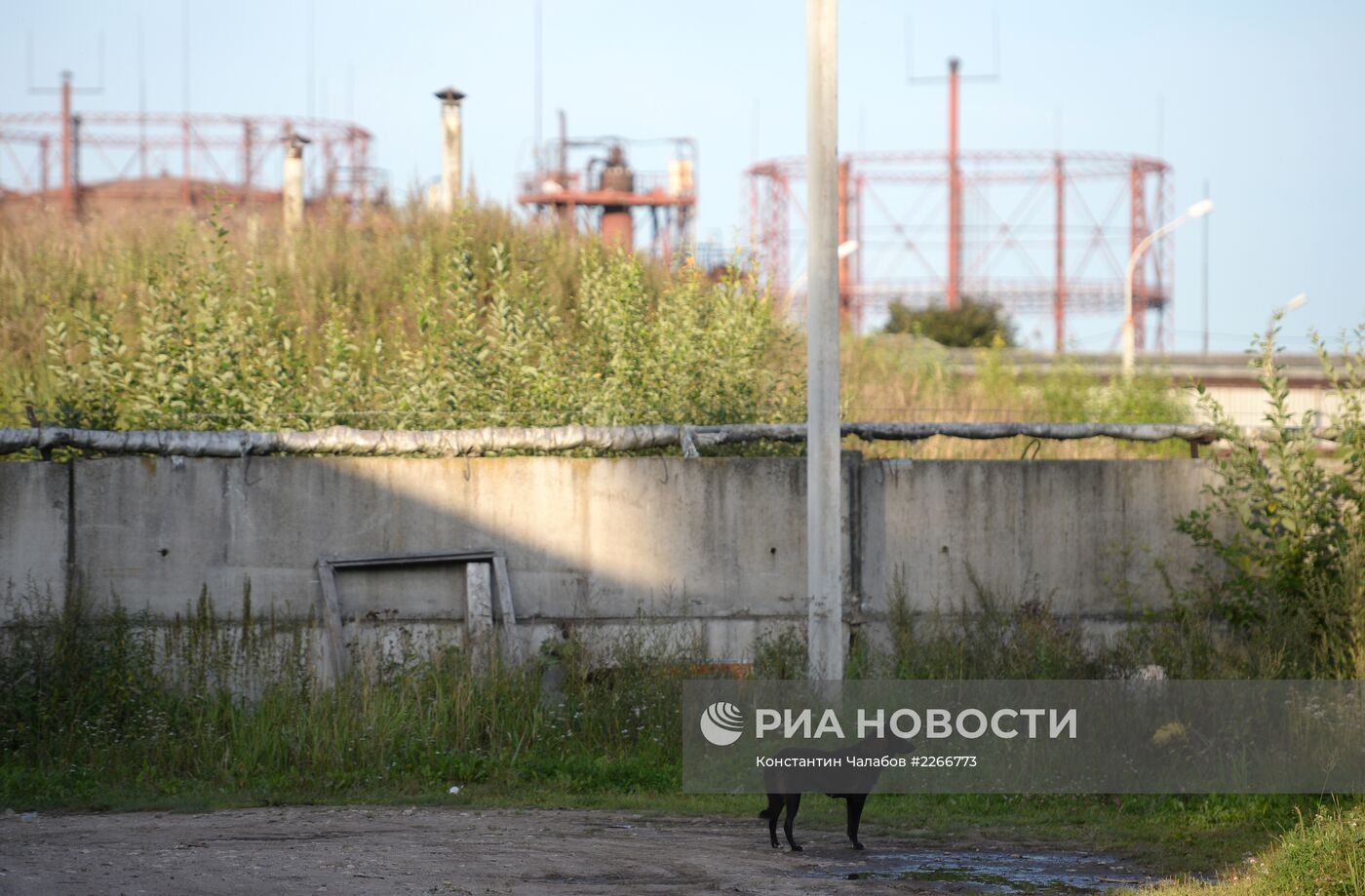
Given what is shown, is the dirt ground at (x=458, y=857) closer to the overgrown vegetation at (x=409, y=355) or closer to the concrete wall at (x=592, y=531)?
the concrete wall at (x=592, y=531)

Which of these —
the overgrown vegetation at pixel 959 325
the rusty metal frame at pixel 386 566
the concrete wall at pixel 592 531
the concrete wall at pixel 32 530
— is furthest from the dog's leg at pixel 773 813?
the overgrown vegetation at pixel 959 325

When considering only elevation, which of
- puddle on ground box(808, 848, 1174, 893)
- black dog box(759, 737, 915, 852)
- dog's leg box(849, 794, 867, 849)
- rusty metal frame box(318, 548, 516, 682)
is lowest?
puddle on ground box(808, 848, 1174, 893)

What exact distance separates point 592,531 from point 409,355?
3543 millimetres

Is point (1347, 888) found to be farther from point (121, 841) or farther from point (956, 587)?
point (121, 841)

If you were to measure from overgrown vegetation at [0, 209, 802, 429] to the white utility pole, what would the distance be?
2965mm

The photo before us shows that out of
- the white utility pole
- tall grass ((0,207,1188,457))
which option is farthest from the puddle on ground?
tall grass ((0,207,1188,457))

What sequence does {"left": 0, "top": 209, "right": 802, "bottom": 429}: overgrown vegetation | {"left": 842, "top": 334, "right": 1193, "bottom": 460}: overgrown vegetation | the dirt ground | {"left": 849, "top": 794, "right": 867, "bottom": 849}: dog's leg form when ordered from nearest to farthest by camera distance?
the dirt ground → {"left": 849, "top": 794, "right": 867, "bottom": 849}: dog's leg → {"left": 0, "top": 209, "right": 802, "bottom": 429}: overgrown vegetation → {"left": 842, "top": 334, "right": 1193, "bottom": 460}: overgrown vegetation

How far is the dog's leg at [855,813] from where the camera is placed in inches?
279

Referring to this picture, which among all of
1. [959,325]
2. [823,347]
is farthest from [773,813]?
[959,325]

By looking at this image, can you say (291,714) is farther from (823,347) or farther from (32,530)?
(823,347)

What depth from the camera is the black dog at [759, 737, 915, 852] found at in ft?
22.8

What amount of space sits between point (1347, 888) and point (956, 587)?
16.5ft

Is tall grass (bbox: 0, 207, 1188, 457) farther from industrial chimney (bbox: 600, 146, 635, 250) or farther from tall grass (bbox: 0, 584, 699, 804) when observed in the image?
industrial chimney (bbox: 600, 146, 635, 250)

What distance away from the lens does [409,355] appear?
41.5 ft
